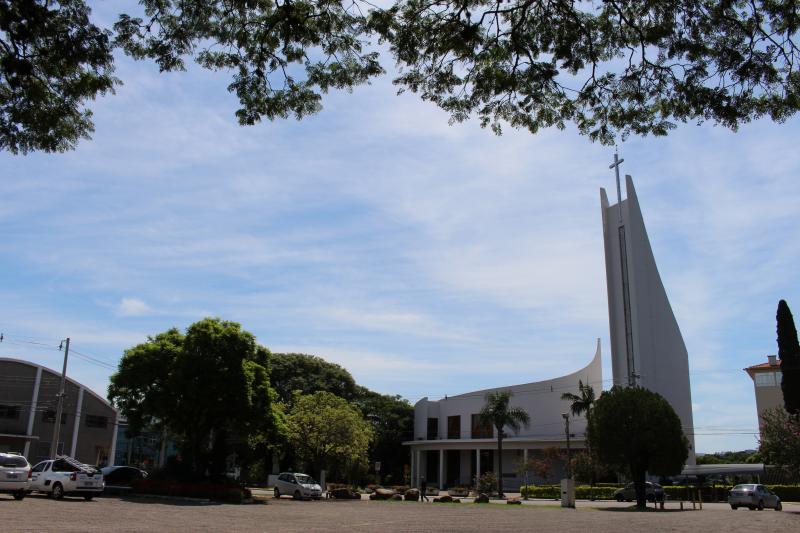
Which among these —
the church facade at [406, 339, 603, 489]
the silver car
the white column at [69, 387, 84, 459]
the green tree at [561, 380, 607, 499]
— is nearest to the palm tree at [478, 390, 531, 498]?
the green tree at [561, 380, 607, 499]

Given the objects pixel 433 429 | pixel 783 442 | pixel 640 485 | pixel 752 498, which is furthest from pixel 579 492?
pixel 433 429

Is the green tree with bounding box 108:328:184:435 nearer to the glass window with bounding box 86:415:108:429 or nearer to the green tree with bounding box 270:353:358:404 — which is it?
the green tree with bounding box 270:353:358:404

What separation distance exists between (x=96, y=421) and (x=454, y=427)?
119 ft

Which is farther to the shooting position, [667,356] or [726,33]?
[667,356]

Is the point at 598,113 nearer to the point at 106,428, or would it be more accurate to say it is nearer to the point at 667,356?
the point at 667,356

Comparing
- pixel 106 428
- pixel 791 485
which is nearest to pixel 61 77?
pixel 791 485

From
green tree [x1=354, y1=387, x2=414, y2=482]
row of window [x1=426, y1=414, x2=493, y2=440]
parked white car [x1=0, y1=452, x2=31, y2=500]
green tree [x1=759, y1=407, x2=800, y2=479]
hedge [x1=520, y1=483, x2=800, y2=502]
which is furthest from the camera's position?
green tree [x1=354, y1=387, x2=414, y2=482]

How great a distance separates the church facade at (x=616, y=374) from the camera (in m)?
59.8

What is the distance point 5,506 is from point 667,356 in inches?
2207

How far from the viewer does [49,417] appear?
186 ft

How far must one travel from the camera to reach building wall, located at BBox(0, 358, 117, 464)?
55094mm

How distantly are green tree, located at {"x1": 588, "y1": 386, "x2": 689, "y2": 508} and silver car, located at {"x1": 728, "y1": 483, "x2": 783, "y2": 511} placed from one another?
3.11 metres

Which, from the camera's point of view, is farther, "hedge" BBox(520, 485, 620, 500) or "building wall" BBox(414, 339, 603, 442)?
"building wall" BBox(414, 339, 603, 442)

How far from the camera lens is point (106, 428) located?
62.7 meters
